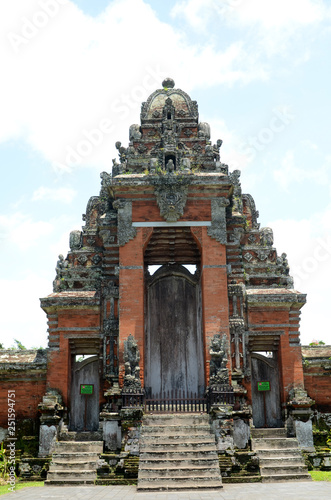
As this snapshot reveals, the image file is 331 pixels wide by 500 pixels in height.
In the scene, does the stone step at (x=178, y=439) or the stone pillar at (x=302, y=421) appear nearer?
the stone step at (x=178, y=439)

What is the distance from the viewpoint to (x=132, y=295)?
55.3ft

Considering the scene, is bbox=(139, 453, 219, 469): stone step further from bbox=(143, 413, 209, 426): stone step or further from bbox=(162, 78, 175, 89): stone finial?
bbox=(162, 78, 175, 89): stone finial

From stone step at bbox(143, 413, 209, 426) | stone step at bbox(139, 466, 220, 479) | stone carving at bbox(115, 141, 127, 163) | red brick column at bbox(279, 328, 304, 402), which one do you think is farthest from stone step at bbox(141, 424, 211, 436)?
stone carving at bbox(115, 141, 127, 163)

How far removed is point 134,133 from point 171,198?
3843mm

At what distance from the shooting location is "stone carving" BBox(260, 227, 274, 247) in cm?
1916

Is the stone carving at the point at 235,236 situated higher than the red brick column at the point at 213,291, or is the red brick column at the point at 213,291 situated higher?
the stone carving at the point at 235,236

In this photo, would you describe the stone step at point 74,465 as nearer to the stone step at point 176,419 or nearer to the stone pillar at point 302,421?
the stone step at point 176,419

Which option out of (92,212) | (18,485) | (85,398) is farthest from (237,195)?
(18,485)

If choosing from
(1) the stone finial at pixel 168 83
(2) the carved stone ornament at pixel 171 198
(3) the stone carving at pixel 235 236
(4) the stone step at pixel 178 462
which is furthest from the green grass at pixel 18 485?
(1) the stone finial at pixel 168 83

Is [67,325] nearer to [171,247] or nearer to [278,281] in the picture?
[171,247]

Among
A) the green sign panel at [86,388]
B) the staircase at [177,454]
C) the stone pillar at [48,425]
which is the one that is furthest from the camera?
the green sign panel at [86,388]

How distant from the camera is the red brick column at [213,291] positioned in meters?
16.5

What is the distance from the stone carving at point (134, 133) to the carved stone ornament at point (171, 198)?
3129 mm

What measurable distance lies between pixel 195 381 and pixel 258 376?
2.54 metres
